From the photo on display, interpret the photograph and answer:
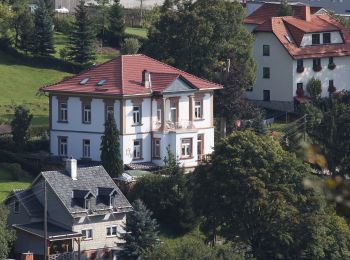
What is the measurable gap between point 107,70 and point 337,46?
68.3 feet

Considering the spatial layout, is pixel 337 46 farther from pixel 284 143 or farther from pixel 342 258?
pixel 342 258

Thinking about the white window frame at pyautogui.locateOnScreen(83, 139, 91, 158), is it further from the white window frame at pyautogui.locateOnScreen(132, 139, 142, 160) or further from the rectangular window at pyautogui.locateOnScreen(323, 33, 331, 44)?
the rectangular window at pyautogui.locateOnScreen(323, 33, 331, 44)

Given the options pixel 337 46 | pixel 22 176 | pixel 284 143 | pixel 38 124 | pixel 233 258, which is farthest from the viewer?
pixel 337 46

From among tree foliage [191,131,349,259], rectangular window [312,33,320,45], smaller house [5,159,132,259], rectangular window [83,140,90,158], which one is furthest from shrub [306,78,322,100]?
smaller house [5,159,132,259]

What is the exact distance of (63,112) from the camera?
54312 mm

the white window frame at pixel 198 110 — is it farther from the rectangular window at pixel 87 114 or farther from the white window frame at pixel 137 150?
the rectangular window at pixel 87 114

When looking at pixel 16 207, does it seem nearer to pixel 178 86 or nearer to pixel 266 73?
pixel 178 86

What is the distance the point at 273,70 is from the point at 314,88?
294 centimetres

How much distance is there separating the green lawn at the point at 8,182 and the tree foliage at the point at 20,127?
2.44 m

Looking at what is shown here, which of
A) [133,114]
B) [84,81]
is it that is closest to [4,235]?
[133,114]

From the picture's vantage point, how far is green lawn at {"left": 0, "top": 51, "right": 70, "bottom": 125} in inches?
2436

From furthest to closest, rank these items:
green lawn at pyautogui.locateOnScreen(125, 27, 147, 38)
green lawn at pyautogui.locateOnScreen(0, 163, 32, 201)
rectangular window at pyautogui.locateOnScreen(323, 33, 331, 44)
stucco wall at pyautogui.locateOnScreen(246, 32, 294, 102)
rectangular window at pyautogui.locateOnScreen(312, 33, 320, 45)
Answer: green lawn at pyautogui.locateOnScreen(125, 27, 147, 38) → rectangular window at pyautogui.locateOnScreen(323, 33, 331, 44) → rectangular window at pyautogui.locateOnScreen(312, 33, 320, 45) → stucco wall at pyautogui.locateOnScreen(246, 32, 294, 102) → green lawn at pyautogui.locateOnScreen(0, 163, 32, 201)

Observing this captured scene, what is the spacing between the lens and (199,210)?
1735 inches

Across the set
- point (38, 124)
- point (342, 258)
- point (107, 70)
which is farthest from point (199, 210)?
point (38, 124)
